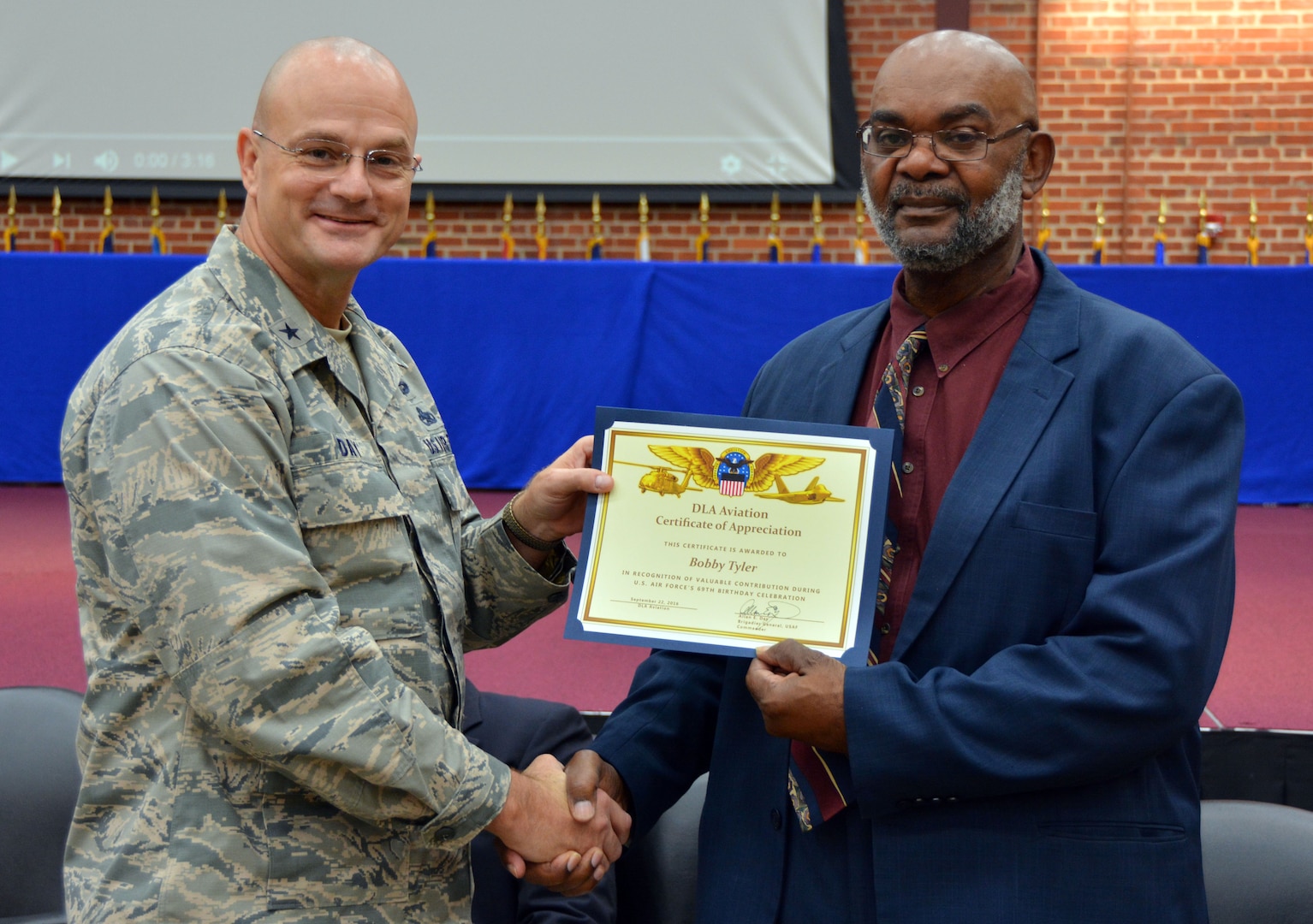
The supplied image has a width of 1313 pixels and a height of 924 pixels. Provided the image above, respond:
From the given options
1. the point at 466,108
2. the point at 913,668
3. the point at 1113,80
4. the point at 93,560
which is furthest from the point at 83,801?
the point at 1113,80

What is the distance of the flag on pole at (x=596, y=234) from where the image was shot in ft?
20.7

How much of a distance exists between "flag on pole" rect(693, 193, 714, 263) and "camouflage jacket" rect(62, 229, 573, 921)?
5187 mm

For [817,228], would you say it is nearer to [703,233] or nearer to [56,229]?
[703,233]

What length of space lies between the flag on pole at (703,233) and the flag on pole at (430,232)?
4.78 feet

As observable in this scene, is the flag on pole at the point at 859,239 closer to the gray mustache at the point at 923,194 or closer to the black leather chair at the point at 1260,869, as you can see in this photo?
the black leather chair at the point at 1260,869

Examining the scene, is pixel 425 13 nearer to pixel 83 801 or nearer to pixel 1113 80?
pixel 1113 80

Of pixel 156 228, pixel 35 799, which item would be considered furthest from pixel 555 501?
pixel 156 228

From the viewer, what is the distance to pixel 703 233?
21.9 ft

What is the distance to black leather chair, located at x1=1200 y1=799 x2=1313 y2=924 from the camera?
6.26 ft

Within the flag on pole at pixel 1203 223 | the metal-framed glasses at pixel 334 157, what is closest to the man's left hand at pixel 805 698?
the metal-framed glasses at pixel 334 157

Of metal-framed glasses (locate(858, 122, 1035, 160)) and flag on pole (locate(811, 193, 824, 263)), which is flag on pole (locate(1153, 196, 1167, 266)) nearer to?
flag on pole (locate(811, 193, 824, 263))

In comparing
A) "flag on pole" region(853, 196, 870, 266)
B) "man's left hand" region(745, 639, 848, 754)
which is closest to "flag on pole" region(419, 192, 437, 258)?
"flag on pole" region(853, 196, 870, 266)

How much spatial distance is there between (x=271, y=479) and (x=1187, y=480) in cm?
99

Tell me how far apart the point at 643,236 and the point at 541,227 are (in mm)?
680
